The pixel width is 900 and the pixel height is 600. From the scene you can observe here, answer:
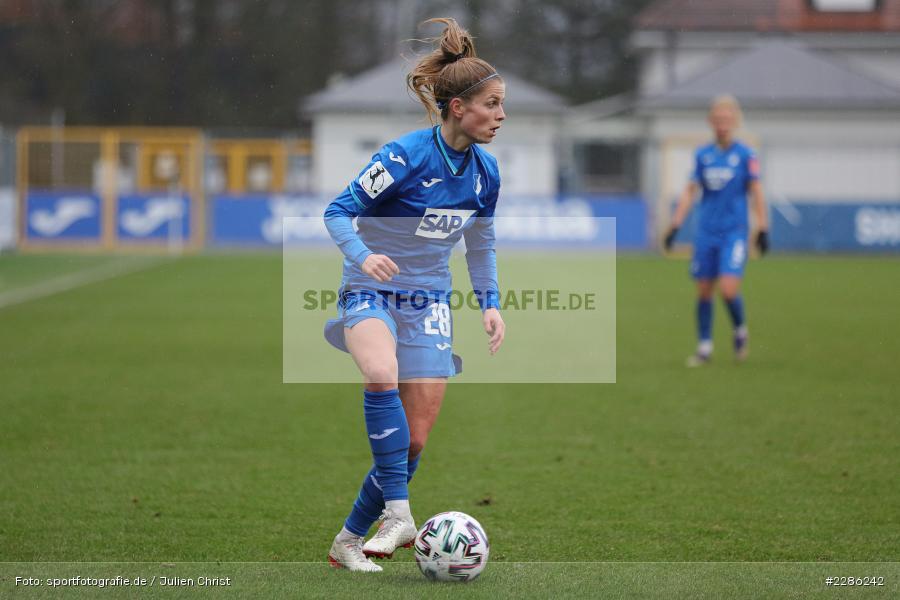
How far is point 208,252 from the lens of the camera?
93.1 ft

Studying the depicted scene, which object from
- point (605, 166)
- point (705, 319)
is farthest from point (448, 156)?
point (605, 166)

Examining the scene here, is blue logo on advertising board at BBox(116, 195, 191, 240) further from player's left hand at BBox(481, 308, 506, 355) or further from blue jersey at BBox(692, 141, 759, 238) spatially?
player's left hand at BBox(481, 308, 506, 355)

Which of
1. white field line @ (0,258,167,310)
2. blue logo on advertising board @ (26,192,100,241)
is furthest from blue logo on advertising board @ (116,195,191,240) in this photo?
white field line @ (0,258,167,310)

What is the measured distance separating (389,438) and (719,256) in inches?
279

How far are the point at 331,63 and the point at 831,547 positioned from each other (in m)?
45.4

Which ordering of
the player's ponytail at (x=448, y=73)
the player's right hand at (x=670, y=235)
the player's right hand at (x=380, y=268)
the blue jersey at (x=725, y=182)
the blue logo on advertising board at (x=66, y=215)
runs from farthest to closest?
the blue logo on advertising board at (x=66, y=215) < the player's right hand at (x=670, y=235) < the blue jersey at (x=725, y=182) < the player's ponytail at (x=448, y=73) < the player's right hand at (x=380, y=268)

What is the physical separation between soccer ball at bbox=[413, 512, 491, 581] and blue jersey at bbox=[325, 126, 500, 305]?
2.95 ft

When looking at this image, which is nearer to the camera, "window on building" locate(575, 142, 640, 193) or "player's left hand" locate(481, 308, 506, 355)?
"player's left hand" locate(481, 308, 506, 355)

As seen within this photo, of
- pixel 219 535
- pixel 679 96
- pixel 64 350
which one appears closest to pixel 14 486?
pixel 219 535

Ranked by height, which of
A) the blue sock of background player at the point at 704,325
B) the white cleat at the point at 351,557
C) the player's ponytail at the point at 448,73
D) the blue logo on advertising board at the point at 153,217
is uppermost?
the blue logo on advertising board at the point at 153,217

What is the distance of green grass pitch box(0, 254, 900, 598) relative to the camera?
4738 millimetres

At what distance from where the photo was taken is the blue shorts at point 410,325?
4.73 meters

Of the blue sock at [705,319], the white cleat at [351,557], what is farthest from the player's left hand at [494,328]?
the blue sock at [705,319]

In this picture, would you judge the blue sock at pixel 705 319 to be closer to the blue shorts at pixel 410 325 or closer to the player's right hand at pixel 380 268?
the blue shorts at pixel 410 325
